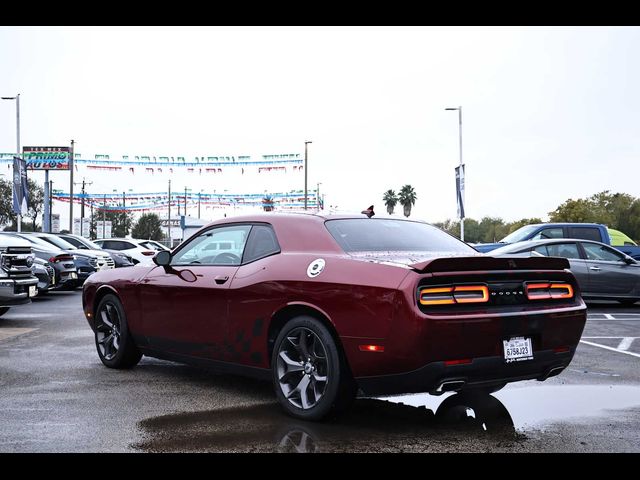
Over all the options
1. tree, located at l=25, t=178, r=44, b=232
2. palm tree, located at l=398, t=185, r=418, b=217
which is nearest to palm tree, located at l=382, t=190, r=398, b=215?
palm tree, located at l=398, t=185, r=418, b=217

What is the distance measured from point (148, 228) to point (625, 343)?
365 feet

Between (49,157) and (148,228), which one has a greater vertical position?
(49,157)

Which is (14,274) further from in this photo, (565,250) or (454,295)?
(565,250)

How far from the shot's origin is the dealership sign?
58094mm

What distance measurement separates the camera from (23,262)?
1175cm

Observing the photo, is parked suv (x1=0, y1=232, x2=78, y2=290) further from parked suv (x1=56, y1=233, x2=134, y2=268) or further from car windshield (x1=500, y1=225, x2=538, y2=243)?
car windshield (x1=500, y1=225, x2=538, y2=243)

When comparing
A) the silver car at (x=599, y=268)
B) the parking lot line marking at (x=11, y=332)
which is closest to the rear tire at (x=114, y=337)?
the parking lot line marking at (x=11, y=332)

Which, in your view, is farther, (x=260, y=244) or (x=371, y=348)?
(x=260, y=244)

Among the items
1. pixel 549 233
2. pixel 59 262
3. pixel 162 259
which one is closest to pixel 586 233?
pixel 549 233

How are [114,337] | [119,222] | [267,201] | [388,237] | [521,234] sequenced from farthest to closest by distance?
[119,222] → [267,201] → [521,234] → [114,337] → [388,237]

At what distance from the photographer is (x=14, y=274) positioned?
37.6 ft

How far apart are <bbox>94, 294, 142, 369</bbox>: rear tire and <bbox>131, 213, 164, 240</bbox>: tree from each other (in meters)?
110

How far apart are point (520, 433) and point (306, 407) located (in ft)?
4.81

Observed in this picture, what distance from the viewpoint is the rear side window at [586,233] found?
59.9 feet
